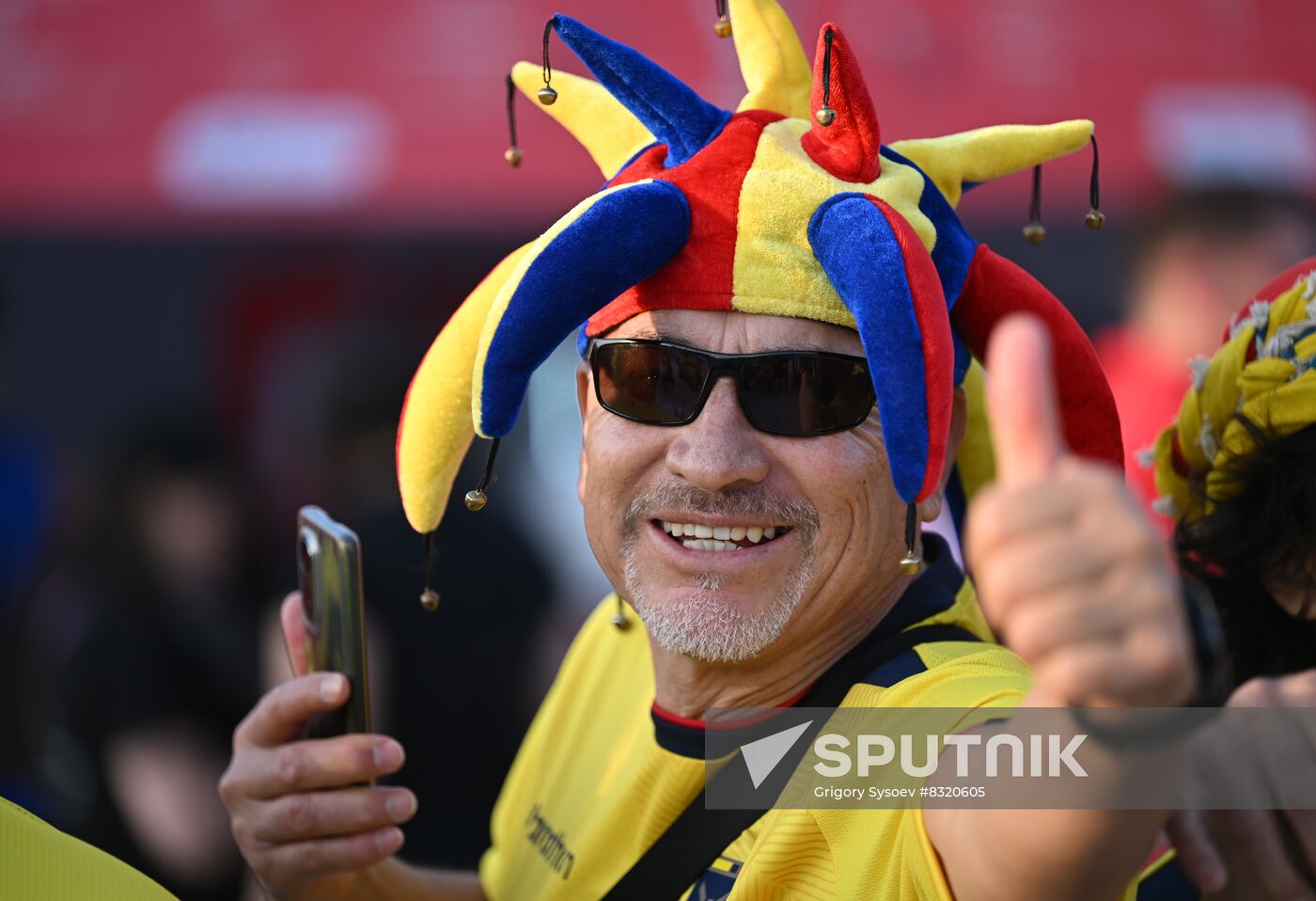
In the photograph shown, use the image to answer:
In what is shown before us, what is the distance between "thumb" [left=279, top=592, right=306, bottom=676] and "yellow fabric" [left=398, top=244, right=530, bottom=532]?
0.33 meters

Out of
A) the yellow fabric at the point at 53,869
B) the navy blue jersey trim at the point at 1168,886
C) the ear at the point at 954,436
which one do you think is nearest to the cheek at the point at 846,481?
the ear at the point at 954,436

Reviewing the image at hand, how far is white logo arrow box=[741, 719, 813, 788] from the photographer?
1872 mm

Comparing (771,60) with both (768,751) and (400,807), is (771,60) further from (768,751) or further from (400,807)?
(400,807)

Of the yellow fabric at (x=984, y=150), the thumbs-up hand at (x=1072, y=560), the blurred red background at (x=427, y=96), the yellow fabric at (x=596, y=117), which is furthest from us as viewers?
the blurred red background at (x=427, y=96)

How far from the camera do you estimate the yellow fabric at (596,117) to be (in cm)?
212

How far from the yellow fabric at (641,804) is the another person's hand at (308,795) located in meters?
0.28

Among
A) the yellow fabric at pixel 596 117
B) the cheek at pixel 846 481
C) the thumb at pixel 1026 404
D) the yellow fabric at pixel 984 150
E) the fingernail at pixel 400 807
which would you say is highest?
the yellow fabric at pixel 596 117

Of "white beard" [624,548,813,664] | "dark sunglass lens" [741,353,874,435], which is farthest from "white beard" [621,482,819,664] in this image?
"dark sunglass lens" [741,353,874,435]

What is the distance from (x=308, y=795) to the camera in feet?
6.82

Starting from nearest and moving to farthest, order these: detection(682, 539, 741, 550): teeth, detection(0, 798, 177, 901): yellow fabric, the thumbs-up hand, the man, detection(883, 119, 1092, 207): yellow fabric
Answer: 1. the thumbs-up hand
2. detection(0, 798, 177, 901): yellow fabric
3. the man
4. detection(682, 539, 741, 550): teeth
5. detection(883, 119, 1092, 207): yellow fabric

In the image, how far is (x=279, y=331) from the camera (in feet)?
20.2

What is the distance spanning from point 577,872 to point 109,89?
4258 mm

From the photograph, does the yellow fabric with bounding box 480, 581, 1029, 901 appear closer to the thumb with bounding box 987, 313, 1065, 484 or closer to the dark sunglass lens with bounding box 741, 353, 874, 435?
the dark sunglass lens with bounding box 741, 353, 874, 435

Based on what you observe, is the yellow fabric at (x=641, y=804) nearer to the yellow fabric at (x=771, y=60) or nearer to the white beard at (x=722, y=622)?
the white beard at (x=722, y=622)
